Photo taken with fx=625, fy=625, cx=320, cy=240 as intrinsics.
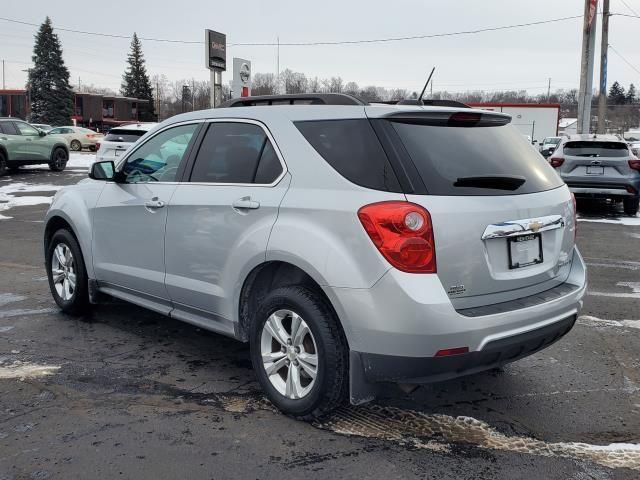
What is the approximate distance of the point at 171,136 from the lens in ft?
14.9

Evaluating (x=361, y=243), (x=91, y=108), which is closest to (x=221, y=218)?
(x=361, y=243)

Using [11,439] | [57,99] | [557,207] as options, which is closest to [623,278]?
[557,207]

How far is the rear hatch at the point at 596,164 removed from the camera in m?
12.1

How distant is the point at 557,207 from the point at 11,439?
321 cm

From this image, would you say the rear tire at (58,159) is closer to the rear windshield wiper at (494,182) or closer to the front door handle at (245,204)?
the front door handle at (245,204)

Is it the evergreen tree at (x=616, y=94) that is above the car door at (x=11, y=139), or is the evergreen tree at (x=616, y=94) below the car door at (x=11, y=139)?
above

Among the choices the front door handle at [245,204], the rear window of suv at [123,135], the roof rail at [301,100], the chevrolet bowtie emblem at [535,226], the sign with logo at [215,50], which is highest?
the sign with logo at [215,50]

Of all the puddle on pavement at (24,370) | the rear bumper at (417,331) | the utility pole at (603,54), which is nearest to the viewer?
the rear bumper at (417,331)

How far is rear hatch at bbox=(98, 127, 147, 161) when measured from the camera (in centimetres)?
1612

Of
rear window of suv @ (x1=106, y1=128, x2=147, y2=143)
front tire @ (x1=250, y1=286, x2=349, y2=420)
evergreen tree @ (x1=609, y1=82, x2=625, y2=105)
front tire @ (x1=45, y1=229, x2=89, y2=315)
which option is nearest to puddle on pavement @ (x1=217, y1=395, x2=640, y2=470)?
front tire @ (x1=250, y1=286, x2=349, y2=420)

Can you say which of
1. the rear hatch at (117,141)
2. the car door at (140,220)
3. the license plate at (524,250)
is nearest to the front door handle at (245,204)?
the car door at (140,220)

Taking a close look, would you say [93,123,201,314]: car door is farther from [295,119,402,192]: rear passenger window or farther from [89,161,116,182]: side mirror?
[295,119,402,192]: rear passenger window

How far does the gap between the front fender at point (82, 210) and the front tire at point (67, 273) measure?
11 cm

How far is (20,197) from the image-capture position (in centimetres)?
1541
